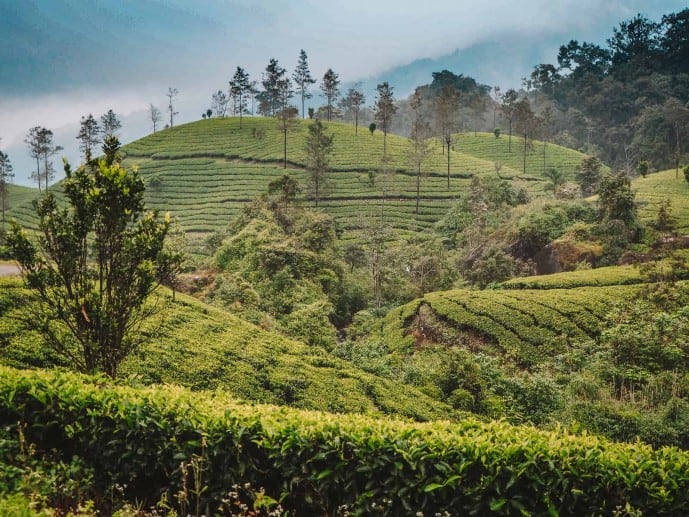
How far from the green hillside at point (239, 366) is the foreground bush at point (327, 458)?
14.1ft

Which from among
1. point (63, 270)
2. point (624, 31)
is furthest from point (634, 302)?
point (624, 31)

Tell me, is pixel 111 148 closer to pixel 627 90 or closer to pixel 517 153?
pixel 517 153

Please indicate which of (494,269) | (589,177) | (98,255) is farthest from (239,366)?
(589,177)

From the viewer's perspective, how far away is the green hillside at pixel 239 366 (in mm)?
11320

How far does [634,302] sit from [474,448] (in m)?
17.1

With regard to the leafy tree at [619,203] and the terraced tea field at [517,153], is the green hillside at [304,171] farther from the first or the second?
the leafy tree at [619,203]

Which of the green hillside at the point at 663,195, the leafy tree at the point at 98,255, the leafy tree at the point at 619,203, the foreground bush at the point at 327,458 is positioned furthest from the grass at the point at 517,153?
the foreground bush at the point at 327,458

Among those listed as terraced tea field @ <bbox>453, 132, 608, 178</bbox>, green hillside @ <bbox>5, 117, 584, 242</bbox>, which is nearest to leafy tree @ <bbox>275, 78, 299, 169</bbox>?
green hillside @ <bbox>5, 117, 584, 242</bbox>

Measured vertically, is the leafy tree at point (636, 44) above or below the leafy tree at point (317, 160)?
above

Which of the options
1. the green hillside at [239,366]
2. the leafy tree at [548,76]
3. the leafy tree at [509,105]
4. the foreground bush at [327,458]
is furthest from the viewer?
the leafy tree at [548,76]

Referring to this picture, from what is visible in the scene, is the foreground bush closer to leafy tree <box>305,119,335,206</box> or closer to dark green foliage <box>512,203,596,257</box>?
dark green foliage <box>512,203,596,257</box>

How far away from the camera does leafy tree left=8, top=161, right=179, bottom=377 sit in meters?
7.44

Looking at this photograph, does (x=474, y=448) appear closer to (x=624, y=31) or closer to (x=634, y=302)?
(x=634, y=302)

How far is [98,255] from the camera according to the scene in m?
7.68
